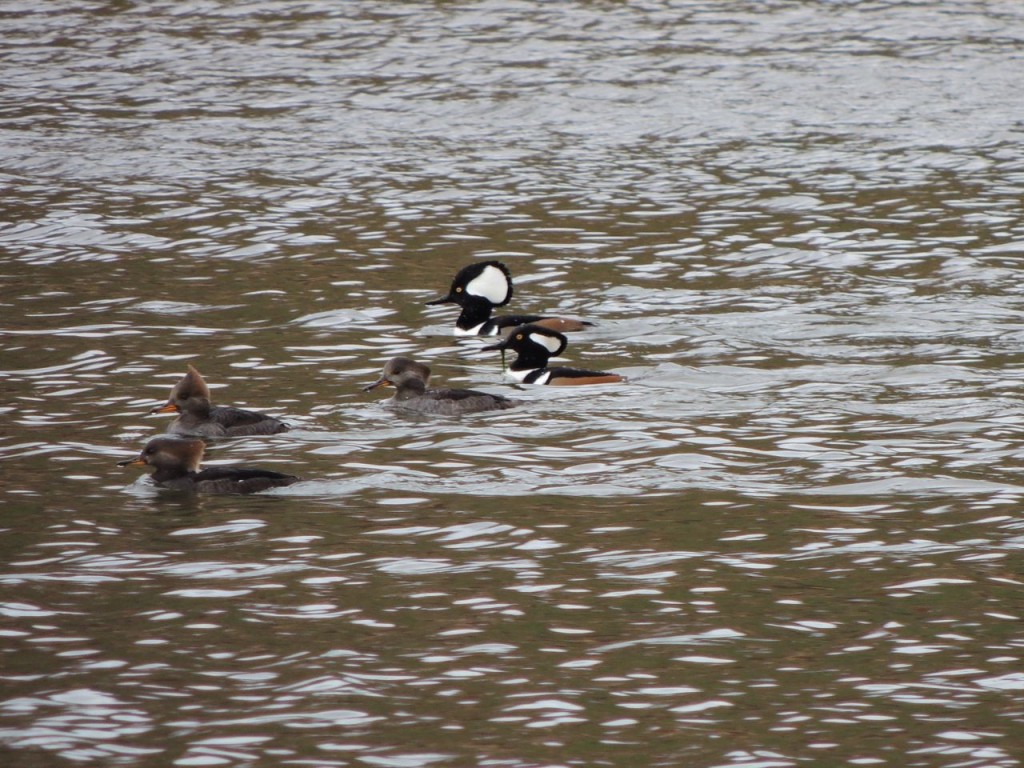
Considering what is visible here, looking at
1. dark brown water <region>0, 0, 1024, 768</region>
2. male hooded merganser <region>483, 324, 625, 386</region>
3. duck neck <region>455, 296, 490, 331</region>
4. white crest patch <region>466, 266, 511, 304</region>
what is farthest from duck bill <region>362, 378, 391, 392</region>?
white crest patch <region>466, 266, 511, 304</region>

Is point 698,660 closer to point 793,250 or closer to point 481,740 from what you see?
point 481,740

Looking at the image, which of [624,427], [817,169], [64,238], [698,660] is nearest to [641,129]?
[817,169]

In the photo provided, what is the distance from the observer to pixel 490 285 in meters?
16.5

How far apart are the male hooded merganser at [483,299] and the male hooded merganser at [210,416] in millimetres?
3743

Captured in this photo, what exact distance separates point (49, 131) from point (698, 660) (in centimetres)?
1810

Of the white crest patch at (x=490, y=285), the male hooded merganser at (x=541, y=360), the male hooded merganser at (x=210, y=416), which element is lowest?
the male hooded merganser at (x=210, y=416)

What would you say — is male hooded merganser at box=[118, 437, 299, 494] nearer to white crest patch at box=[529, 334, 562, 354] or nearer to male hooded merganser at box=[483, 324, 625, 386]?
male hooded merganser at box=[483, 324, 625, 386]

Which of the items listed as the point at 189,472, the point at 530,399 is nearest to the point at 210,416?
the point at 189,472

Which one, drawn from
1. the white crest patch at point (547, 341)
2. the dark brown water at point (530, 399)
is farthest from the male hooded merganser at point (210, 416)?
the white crest patch at point (547, 341)

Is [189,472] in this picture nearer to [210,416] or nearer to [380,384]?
[210,416]

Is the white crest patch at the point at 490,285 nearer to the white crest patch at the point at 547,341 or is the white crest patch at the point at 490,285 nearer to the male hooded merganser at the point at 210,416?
the white crest patch at the point at 547,341

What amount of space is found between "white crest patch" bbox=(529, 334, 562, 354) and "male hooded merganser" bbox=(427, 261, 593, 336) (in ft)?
3.20

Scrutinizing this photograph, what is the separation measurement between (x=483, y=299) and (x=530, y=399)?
2.43 meters

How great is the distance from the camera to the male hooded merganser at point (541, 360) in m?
14.2
